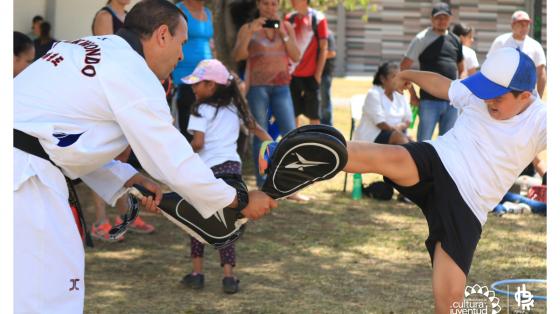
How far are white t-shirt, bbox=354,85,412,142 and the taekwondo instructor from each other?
19.3 feet

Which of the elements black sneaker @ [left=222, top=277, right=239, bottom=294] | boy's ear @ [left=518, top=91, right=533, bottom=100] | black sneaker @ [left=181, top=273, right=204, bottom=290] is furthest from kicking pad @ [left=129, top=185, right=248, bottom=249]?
black sneaker @ [left=181, top=273, right=204, bottom=290]

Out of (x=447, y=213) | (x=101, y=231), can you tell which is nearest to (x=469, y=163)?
(x=447, y=213)

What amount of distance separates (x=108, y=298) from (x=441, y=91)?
2671mm

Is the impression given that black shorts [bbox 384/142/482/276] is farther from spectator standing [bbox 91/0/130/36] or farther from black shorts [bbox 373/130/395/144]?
black shorts [bbox 373/130/395/144]

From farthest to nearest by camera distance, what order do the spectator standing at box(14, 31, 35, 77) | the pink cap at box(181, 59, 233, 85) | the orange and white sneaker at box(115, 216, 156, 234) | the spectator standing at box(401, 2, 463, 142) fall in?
the spectator standing at box(401, 2, 463, 142) → the orange and white sneaker at box(115, 216, 156, 234) → the spectator standing at box(14, 31, 35, 77) → the pink cap at box(181, 59, 233, 85)

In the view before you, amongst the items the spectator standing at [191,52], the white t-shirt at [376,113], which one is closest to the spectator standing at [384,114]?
the white t-shirt at [376,113]

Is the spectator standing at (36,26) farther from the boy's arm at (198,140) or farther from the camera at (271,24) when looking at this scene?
the boy's arm at (198,140)

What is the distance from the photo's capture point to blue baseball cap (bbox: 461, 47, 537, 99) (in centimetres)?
502

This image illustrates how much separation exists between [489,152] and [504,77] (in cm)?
41

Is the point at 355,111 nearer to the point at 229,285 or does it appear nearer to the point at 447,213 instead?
the point at 229,285

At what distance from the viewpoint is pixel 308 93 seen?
11328 millimetres

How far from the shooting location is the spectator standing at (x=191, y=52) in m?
8.49

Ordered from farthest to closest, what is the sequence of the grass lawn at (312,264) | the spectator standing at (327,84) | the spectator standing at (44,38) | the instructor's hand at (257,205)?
the spectator standing at (327,84) → the spectator standing at (44,38) → the grass lawn at (312,264) → the instructor's hand at (257,205)

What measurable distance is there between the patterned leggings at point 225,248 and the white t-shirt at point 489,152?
6.36ft
